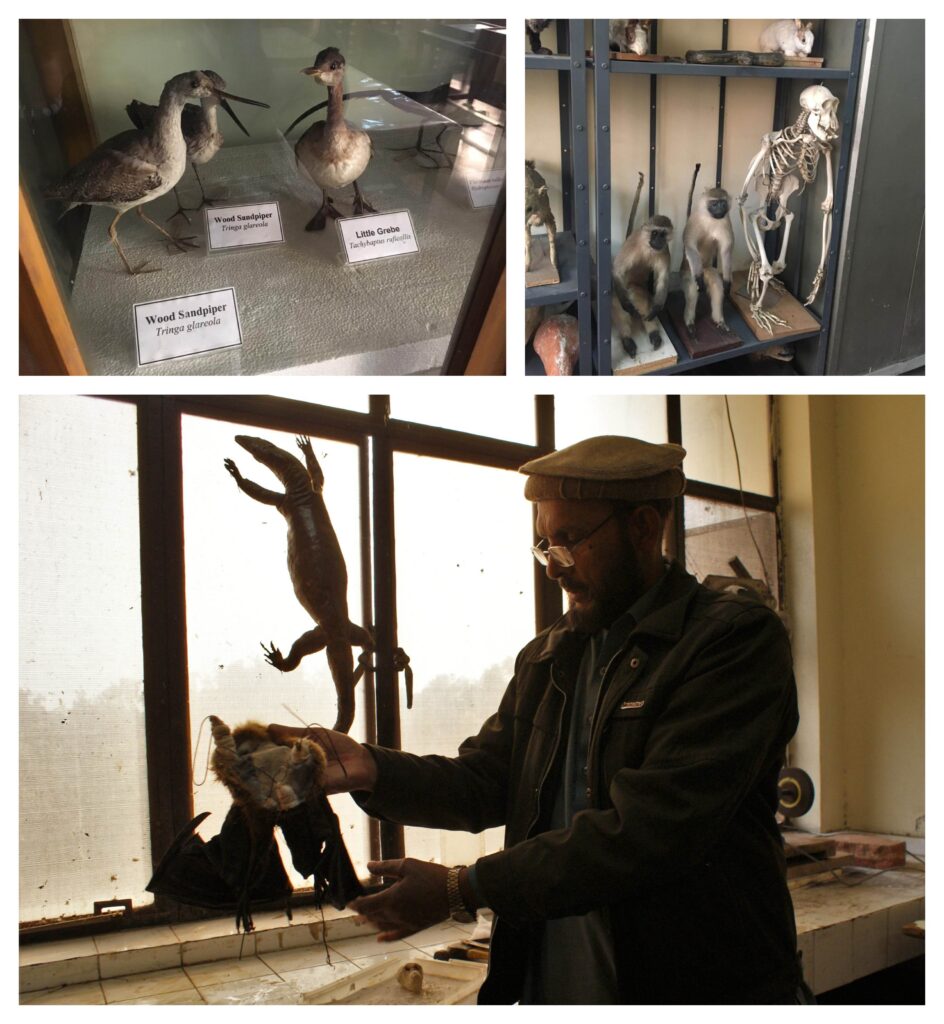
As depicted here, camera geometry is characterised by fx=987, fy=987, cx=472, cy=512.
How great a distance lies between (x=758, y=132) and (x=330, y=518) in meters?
1.08

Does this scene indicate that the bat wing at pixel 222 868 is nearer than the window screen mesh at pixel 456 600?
Yes

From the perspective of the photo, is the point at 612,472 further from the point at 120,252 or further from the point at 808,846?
the point at 808,846

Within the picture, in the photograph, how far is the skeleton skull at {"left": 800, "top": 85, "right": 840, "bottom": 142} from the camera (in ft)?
5.56

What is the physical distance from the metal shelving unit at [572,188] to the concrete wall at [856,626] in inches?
16.9

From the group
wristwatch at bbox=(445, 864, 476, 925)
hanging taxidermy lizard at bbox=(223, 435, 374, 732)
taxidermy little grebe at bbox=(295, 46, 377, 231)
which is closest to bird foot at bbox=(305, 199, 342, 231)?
taxidermy little grebe at bbox=(295, 46, 377, 231)

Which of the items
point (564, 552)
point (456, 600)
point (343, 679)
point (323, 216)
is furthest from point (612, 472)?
point (323, 216)

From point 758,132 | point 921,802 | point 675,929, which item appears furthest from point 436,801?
point 758,132

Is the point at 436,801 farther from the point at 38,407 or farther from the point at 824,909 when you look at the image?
the point at 824,909

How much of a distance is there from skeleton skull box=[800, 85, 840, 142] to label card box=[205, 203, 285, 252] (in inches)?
36.8

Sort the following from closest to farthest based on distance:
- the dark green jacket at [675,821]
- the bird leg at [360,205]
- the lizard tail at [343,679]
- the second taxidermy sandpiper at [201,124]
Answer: the dark green jacket at [675,821]
the lizard tail at [343,679]
the second taxidermy sandpiper at [201,124]
the bird leg at [360,205]

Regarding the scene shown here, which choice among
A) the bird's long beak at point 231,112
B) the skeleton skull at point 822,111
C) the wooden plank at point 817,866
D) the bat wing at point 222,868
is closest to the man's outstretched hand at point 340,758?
the bat wing at point 222,868

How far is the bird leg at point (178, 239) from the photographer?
144 cm

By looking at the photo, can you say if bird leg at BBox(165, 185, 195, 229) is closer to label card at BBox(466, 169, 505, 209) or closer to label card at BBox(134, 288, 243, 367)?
label card at BBox(134, 288, 243, 367)

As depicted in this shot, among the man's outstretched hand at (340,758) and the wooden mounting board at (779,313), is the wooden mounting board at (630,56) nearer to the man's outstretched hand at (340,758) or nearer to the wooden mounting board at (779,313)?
the wooden mounting board at (779,313)
